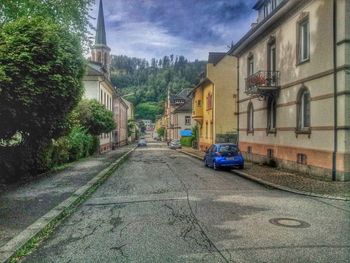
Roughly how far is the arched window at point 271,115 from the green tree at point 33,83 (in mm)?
10857

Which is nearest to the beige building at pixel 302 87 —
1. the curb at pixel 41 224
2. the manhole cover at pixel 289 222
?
the manhole cover at pixel 289 222

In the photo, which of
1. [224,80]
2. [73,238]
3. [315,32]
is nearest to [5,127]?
[73,238]

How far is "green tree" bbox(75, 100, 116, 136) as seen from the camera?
32188 millimetres

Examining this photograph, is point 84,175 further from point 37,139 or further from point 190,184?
point 190,184

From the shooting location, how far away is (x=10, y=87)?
11.6m

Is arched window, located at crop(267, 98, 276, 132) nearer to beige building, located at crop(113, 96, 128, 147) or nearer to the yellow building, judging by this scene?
the yellow building

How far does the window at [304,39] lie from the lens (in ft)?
55.2

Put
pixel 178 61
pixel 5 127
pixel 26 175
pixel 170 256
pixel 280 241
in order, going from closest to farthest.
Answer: pixel 170 256
pixel 280 241
pixel 5 127
pixel 26 175
pixel 178 61

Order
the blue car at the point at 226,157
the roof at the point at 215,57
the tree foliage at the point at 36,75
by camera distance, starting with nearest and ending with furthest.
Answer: the tree foliage at the point at 36,75
the blue car at the point at 226,157
the roof at the point at 215,57

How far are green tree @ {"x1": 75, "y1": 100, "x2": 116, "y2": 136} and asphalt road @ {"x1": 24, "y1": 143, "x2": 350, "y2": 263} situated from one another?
22088 mm

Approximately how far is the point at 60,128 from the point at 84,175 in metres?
2.29

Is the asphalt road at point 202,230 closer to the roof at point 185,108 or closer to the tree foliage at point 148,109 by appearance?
the roof at point 185,108

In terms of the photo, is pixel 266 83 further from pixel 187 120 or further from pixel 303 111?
pixel 187 120

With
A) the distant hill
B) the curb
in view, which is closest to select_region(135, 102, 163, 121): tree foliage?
the distant hill
